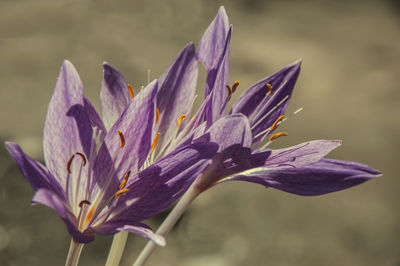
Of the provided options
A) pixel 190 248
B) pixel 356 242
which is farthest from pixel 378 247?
pixel 190 248

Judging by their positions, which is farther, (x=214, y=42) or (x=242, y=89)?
(x=242, y=89)

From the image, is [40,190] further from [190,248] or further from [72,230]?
[190,248]

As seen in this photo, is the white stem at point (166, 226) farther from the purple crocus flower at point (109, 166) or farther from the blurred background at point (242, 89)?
the blurred background at point (242, 89)

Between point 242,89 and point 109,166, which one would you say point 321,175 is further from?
point 242,89

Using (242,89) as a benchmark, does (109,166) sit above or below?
above

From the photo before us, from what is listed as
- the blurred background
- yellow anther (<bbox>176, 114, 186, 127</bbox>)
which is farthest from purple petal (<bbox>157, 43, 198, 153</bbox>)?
the blurred background

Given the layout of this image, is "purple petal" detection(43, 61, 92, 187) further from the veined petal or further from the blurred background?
the blurred background

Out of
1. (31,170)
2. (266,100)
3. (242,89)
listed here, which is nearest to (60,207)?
(31,170)
